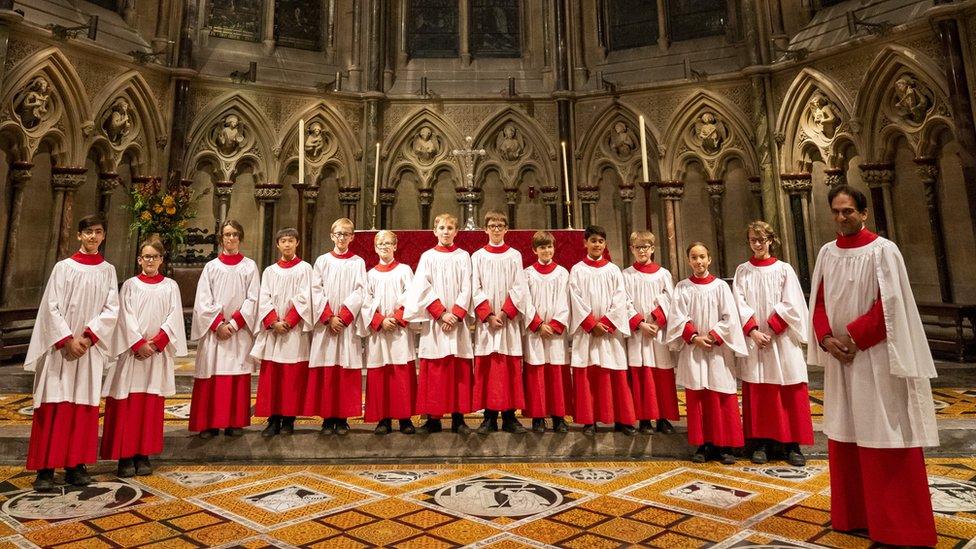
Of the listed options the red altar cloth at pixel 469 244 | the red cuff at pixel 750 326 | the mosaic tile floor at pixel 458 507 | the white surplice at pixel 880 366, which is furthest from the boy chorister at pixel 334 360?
the white surplice at pixel 880 366

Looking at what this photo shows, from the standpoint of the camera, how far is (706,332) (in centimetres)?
411

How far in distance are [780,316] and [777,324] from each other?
0.20 ft

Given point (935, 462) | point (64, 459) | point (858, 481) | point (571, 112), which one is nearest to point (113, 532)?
point (64, 459)

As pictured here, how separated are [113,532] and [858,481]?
399 centimetres

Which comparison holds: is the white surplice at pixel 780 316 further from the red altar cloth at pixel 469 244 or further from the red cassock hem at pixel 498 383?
Answer: the red altar cloth at pixel 469 244

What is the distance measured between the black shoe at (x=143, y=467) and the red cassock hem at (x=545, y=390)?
281 cm

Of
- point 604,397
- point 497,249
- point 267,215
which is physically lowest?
point 604,397

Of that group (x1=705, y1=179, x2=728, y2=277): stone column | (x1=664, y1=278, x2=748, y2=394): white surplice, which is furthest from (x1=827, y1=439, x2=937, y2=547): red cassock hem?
(x1=705, y1=179, x2=728, y2=277): stone column

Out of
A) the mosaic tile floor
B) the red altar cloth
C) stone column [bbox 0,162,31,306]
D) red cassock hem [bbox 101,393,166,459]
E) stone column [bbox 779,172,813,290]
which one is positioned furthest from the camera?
stone column [bbox 779,172,813,290]

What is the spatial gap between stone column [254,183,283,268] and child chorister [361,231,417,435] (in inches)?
266

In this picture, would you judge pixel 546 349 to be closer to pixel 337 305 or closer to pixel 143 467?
pixel 337 305

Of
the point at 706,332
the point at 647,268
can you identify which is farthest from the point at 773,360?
the point at 647,268

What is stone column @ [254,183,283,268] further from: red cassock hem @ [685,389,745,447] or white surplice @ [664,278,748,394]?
red cassock hem @ [685,389,745,447]

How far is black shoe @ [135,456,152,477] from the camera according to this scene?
12.6ft
